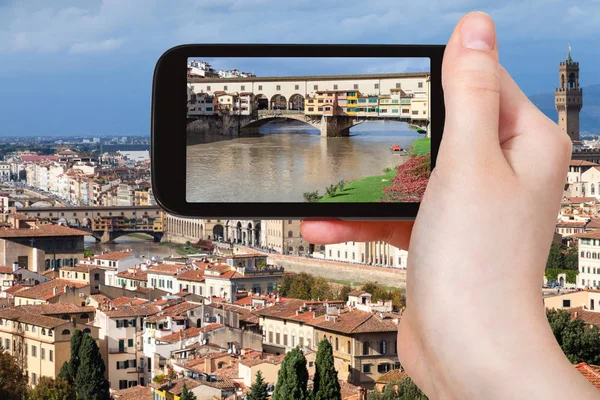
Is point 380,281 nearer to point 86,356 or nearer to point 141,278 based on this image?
point 141,278

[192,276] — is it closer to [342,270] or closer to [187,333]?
[342,270]

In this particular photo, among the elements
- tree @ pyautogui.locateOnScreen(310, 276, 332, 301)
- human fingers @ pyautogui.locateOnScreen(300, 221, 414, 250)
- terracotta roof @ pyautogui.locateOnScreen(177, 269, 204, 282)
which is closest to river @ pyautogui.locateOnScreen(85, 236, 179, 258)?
tree @ pyautogui.locateOnScreen(310, 276, 332, 301)

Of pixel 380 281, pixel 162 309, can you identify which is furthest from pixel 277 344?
pixel 380 281

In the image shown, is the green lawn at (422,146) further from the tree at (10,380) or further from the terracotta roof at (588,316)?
the terracotta roof at (588,316)

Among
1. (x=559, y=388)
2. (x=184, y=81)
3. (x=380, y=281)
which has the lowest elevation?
(x=380, y=281)

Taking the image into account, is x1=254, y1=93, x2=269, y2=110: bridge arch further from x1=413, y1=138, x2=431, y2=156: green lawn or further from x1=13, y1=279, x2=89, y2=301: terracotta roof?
x1=13, y1=279, x2=89, y2=301: terracotta roof

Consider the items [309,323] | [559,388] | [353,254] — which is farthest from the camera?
[353,254]
